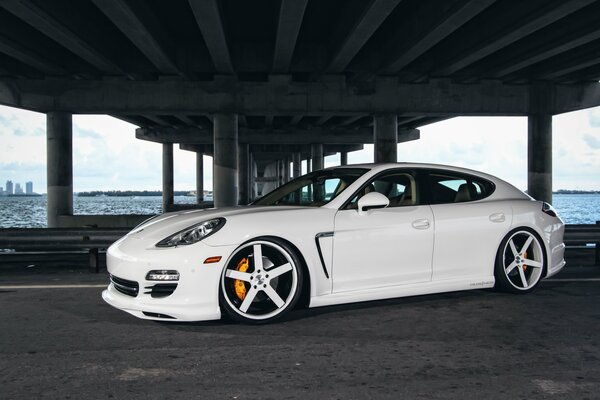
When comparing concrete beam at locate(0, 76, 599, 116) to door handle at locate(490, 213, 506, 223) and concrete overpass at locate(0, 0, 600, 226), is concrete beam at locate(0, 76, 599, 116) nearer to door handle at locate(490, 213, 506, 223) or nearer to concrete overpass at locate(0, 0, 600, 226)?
concrete overpass at locate(0, 0, 600, 226)

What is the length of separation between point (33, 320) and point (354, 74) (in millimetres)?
19074

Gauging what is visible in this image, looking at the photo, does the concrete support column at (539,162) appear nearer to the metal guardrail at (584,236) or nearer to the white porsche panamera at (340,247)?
the metal guardrail at (584,236)

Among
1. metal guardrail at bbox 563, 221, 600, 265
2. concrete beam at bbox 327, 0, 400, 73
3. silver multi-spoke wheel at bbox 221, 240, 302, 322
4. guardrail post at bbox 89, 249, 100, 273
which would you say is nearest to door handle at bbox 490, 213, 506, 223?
silver multi-spoke wheel at bbox 221, 240, 302, 322

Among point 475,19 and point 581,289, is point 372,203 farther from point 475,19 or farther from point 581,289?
point 475,19

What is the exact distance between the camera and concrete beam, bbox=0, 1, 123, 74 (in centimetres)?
1359

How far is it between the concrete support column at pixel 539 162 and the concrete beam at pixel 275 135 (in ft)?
52.7

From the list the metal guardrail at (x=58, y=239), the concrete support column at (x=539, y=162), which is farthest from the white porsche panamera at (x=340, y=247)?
the concrete support column at (x=539, y=162)

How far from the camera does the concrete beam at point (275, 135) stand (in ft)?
131

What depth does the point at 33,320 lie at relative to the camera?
4898 millimetres

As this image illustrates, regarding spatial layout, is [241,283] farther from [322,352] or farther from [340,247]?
[322,352]

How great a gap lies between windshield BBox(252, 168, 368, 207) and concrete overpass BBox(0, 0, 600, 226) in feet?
27.9

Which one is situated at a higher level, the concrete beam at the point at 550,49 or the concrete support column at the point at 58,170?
the concrete beam at the point at 550,49

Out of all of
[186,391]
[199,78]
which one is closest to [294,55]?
[199,78]

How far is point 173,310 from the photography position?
4.37 metres
